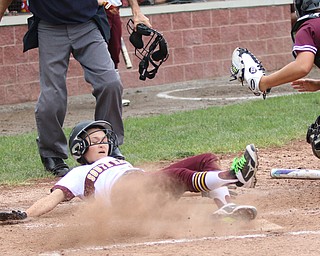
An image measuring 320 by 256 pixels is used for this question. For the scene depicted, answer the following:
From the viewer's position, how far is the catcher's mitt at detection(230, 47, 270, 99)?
21.4ft

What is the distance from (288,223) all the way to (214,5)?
9.73 metres

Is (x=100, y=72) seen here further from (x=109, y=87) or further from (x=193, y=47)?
(x=193, y=47)

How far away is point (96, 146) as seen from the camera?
247 inches

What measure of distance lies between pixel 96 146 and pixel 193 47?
9.00 m

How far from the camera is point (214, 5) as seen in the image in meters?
15.3

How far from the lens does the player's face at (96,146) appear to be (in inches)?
247

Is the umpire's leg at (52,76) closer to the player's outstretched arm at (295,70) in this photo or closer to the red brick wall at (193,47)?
the player's outstretched arm at (295,70)

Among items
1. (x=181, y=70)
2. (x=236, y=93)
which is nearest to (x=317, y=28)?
(x=236, y=93)

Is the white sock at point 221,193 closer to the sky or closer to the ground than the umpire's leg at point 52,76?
closer to the ground

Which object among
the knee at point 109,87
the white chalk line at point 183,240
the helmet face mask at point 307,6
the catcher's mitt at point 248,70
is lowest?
the white chalk line at point 183,240

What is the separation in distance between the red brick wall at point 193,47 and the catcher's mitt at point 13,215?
7.31 metres

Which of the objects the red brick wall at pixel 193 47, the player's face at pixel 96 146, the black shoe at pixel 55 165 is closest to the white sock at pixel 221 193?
the player's face at pixel 96 146

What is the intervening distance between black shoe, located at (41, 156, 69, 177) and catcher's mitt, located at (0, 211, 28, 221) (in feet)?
6.42

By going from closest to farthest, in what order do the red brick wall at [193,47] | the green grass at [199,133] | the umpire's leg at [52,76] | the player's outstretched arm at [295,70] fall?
the player's outstretched arm at [295,70]
the umpire's leg at [52,76]
the green grass at [199,133]
the red brick wall at [193,47]
